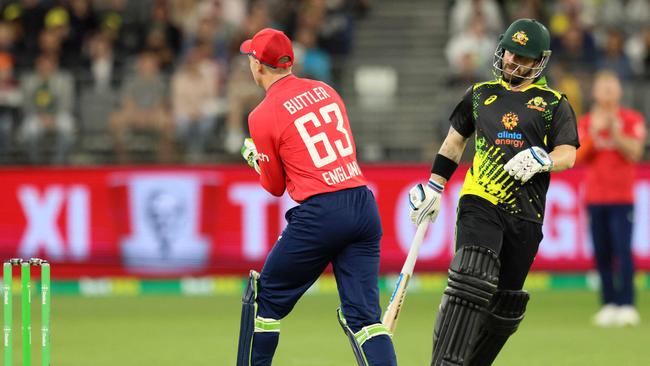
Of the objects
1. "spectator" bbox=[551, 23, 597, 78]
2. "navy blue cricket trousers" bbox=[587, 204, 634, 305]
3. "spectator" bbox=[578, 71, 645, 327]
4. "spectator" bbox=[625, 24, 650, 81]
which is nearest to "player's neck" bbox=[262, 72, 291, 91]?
"spectator" bbox=[578, 71, 645, 327]

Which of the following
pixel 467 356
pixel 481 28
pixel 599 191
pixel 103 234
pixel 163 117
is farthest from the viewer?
pixel 481 28

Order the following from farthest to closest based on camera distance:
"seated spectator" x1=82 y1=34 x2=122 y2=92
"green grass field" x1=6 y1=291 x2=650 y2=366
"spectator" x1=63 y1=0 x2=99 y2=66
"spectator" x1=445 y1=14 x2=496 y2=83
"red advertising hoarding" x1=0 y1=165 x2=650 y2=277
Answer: "spectator" x1=63 y1=0 x2=99 y2=66
"spectator" x1=445 y1=14 x2=496 y2=83
"seated spectator" x1=82 y1=34 x2=122 y2=92
"red advertising hoarding" x1=0 y1=165 x2=650 y2=277
"green grass field" x1=6 y1=291 x2=650 y2=366

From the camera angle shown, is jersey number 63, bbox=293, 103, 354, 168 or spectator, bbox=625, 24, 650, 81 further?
spectator, bbox=625, 24, 650, 81

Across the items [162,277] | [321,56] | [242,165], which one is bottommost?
[162,277]

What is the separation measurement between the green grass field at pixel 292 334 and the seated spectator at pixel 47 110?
7.12 feet

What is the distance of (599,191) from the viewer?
1310cm

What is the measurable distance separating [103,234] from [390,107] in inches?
170

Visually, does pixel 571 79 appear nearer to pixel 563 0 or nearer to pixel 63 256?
pixel 563 0

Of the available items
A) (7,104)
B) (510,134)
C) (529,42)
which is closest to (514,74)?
(529,42)

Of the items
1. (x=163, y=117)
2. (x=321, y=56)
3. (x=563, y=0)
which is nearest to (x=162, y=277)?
(x=163, y=117)

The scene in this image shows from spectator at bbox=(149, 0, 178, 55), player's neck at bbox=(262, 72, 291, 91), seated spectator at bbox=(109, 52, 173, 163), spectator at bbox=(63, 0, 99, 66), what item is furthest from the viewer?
spectator at bbox=(149, 0, 178, 55)

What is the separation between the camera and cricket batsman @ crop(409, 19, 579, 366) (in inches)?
308

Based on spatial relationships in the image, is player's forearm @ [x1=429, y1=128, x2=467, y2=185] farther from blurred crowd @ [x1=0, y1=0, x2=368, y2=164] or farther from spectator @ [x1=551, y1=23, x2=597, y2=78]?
spectator @ [x1=551, y1=23, x2=597, y2=78]

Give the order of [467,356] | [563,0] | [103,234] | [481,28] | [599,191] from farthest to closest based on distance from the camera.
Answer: [563,0]
[481,28]
[103,234]
[599,191]
[467,356]
